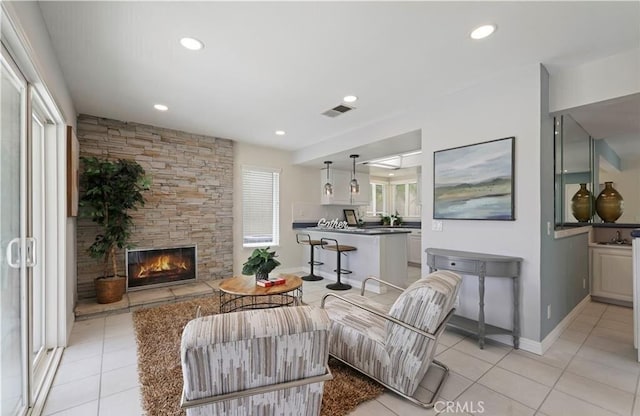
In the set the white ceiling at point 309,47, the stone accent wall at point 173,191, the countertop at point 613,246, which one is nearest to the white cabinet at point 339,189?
the stone accent wall at point 173,191

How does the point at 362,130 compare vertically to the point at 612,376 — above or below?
above

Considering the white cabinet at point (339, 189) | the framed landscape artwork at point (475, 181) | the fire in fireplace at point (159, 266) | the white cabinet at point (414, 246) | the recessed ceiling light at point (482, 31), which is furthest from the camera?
the white cabinet at point (414, 246)

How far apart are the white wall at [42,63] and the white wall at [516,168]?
3476 mm

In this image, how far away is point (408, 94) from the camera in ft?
10.6

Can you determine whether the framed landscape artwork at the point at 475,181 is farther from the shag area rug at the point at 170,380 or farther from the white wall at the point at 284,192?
the white wall at the point at 284,192

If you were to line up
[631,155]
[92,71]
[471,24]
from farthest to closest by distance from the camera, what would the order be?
1. [631,155]
2. [92,71]
3. [471,24]

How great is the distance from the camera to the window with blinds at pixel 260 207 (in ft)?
18.5

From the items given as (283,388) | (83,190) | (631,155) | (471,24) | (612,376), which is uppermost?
(471,24)

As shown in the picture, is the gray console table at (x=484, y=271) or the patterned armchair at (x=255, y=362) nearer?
the patterned armchair at (x=255, y=362)

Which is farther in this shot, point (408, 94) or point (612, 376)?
point (408, 94)

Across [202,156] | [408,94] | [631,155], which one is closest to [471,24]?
[408,94]

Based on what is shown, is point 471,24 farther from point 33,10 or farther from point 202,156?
point 202,156

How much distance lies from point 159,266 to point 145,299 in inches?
30.2

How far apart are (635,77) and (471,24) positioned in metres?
1.56
